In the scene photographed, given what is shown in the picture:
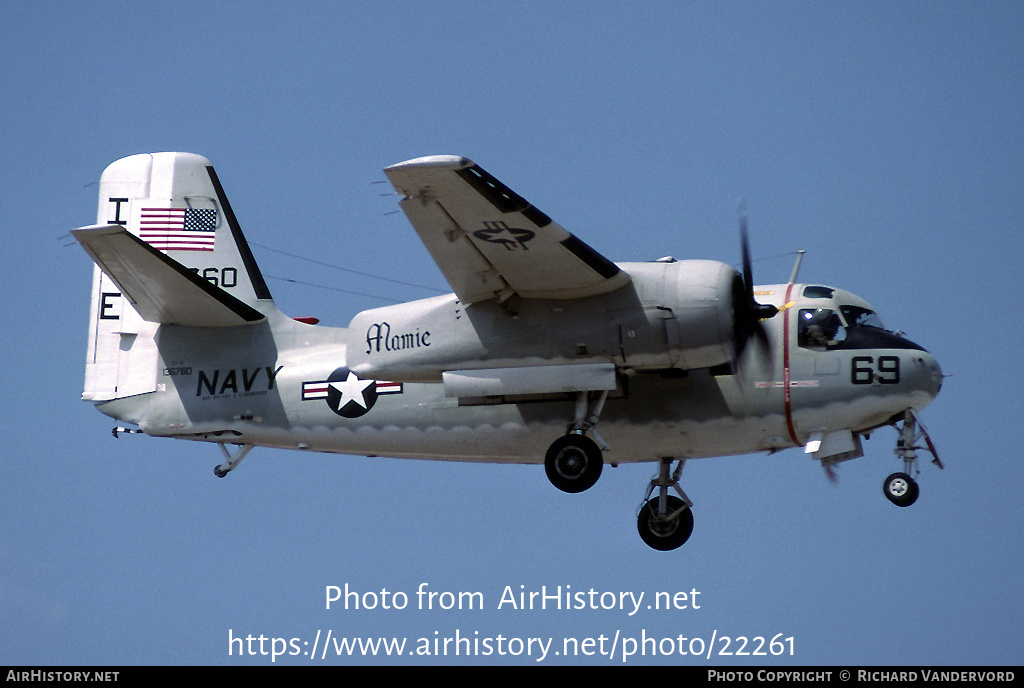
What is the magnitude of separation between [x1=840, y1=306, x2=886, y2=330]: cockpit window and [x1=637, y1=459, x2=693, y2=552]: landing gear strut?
336 centimetres

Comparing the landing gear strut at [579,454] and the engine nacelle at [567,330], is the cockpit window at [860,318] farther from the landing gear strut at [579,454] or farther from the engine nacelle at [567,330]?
the landing gear strut at [579,454]

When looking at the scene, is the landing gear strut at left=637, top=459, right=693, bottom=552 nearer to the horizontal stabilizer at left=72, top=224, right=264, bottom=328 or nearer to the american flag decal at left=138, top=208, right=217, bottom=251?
the horizontal stabilizer at left=72, top=224, right=264, bottom=328

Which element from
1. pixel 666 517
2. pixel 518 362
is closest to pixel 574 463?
pixel 518 362

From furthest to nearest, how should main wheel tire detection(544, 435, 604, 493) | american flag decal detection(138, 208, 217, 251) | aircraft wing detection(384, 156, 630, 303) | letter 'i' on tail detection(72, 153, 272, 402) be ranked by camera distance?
american flag decal detection(138, 208, 217, 251) < letter 'i' on tail detection(72, 153, 272, 402) < main wheel tire detection(544, 435, 604, 493) < aircraft wing detection(384, 156, 630, 303)

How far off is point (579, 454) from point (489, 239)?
3.24 metres

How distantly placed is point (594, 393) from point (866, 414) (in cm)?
375

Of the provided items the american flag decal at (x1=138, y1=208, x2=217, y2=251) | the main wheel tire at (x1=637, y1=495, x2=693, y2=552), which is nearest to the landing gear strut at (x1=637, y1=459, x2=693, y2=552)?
the main wheel tire at (x1=637, y1=495, x2=693, y2=552)

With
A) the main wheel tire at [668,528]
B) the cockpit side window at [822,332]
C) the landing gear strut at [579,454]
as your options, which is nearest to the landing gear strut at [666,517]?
the main wheel tire at [668,528]

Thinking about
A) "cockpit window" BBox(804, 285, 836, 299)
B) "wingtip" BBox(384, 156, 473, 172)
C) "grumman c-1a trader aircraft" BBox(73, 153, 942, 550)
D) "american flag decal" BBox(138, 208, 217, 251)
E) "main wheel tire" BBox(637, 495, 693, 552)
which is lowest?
"main wheel tire" BBox(637, 495, 693, 552)

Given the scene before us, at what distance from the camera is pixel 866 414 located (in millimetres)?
20234

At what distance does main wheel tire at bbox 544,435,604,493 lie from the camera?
65.4 ft

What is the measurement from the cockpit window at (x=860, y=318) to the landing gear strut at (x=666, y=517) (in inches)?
132

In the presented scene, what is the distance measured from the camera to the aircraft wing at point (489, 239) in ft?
58.9

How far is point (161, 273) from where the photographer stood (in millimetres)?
21438
